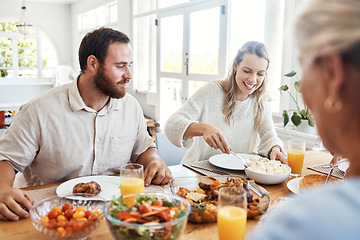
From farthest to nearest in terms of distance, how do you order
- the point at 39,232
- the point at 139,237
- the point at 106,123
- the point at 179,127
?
1. the point at 179,127
2. the point at 106,123
3. the point at 39,232
4. the point at 139,237

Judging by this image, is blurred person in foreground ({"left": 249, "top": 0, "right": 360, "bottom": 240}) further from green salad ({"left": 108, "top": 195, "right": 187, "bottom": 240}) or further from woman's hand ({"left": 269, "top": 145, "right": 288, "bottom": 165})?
woman's hand ({"left": 269, "top": 145, "right": 288, "bottom": 165})

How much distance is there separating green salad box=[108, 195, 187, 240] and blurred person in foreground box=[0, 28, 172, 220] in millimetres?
505

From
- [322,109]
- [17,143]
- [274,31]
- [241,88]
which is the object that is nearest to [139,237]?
[322,109]

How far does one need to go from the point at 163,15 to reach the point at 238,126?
10.0 ft

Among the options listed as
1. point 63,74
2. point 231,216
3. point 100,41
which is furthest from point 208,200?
point 63,74

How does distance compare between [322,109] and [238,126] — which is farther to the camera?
[238,126]

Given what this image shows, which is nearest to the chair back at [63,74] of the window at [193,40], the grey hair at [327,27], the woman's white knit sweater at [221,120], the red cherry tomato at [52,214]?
the window at [193,40]

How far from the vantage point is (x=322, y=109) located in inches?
18.9

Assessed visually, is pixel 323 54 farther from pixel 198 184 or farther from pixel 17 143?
pixel 17 143

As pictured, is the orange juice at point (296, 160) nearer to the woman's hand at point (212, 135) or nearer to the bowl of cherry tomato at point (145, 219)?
the woman's hand at point (212, 135)

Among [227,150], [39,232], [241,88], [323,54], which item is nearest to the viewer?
[323,54]

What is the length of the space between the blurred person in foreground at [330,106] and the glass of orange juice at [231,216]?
1.41ft

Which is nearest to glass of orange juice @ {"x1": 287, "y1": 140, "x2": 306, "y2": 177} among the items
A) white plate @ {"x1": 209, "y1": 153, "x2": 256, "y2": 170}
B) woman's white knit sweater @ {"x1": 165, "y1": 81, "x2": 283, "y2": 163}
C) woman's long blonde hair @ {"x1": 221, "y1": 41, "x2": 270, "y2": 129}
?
white plate @ {"x1": 209, "y1": 153, "x2": 256, "y2": 170}

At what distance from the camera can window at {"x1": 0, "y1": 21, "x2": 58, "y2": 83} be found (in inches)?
310
